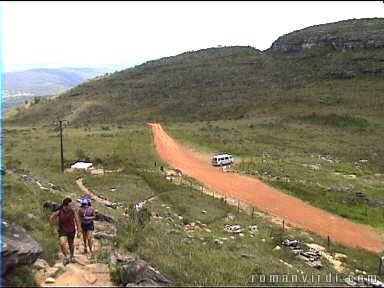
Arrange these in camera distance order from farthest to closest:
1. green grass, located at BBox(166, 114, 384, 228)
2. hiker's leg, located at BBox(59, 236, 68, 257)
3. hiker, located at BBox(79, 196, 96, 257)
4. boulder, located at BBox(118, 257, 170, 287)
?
green grass, located at BBox(166, 114, 384, 228) → hiker, located at BBox(79, 196, 96, 257) → hiker's leg, located at BBox(59, 236, 68, 257) → boulder, located at BBox(118, 257, 170, 287)

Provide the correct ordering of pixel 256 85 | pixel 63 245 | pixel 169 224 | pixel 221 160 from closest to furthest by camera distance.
Result: pixel 63 245
pixel 169 224
pixel 221 160
pixel 256 85

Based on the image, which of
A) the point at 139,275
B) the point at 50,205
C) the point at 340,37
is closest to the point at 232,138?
the point at 50,205

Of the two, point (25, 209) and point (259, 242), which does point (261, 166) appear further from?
point (25, 209)

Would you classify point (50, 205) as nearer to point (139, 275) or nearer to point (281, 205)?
point (139, 275)

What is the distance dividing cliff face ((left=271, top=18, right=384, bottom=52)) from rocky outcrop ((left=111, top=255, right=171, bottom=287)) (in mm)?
74601

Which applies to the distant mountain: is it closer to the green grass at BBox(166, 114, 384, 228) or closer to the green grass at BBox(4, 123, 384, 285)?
the green grass at BBox(166, 114, 384, 228)

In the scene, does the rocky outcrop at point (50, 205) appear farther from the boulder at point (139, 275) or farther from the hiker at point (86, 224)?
the boulder at point (139, 275)

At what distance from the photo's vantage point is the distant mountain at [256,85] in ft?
224

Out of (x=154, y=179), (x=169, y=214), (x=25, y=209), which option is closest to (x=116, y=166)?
(x=154, y=179)

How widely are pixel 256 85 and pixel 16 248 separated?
72.8 metres

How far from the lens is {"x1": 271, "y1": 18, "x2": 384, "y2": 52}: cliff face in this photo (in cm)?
7988

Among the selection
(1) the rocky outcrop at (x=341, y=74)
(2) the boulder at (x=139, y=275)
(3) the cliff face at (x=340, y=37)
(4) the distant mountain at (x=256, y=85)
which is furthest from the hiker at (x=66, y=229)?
(3) the cliff face at (x=340, y=37)

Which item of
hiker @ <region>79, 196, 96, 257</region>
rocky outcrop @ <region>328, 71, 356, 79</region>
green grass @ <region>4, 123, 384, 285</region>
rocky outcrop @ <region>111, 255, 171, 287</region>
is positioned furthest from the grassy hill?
hiker @ <region>79, 196, 96, 257</region>

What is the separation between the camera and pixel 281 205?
2719 cm
